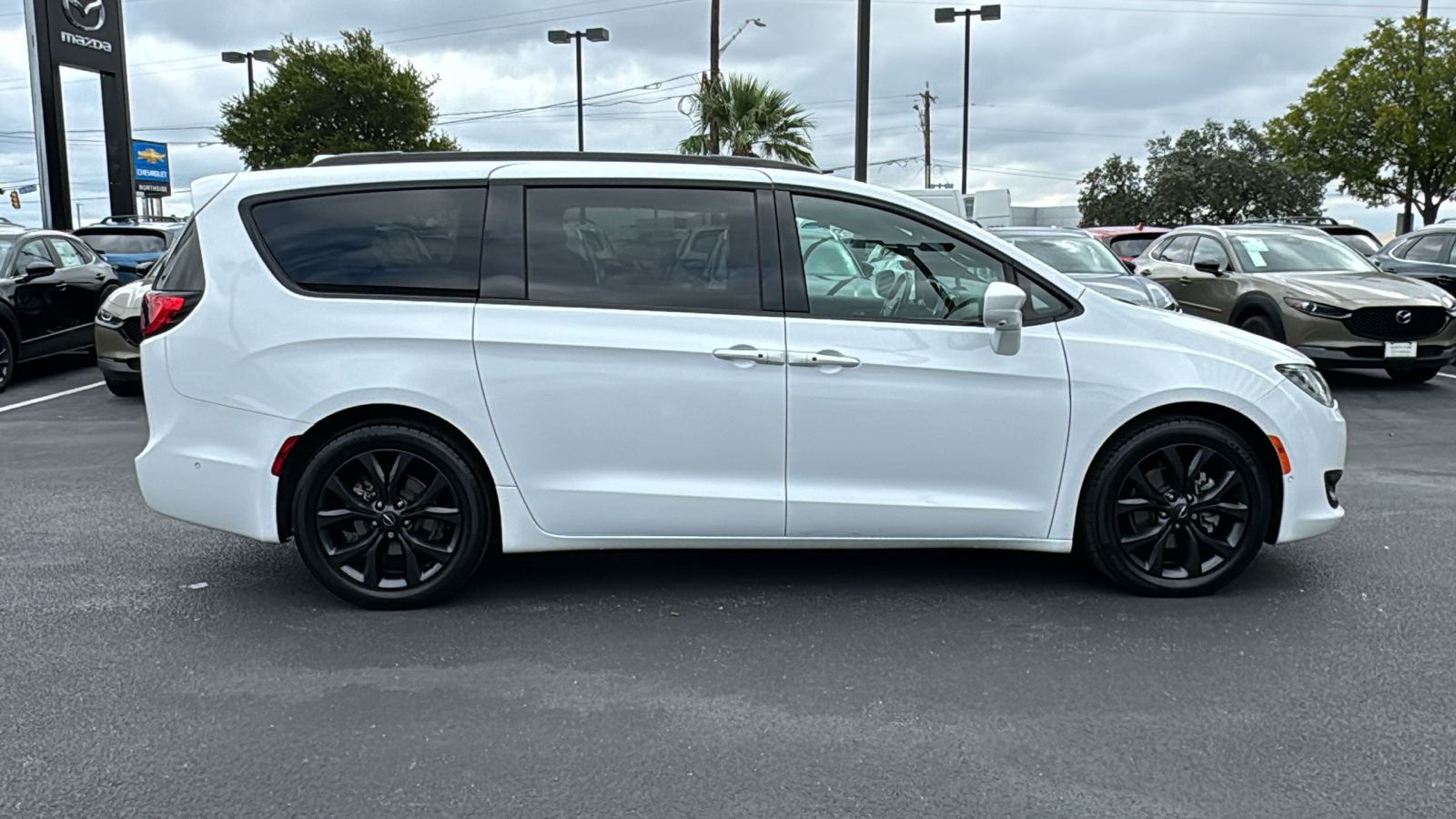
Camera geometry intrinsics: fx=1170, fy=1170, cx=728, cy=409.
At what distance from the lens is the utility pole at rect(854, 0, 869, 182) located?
15.0 m

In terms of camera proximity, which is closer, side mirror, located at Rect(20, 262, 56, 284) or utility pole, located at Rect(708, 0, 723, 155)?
side mirror, located at Rect(20, 262, 56, 284)

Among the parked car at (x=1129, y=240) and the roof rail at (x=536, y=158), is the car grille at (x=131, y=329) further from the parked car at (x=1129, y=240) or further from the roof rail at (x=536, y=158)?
the parked car at (x=1129, y=240)

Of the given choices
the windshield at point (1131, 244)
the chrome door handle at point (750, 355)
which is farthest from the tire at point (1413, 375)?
the chrome door handle at point (750, 355)

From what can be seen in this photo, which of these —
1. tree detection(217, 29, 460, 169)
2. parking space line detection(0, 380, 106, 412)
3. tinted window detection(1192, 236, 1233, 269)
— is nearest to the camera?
parking space line detection(0, 380, 106, 412)

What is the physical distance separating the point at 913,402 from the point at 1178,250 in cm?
1018

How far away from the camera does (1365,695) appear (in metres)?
3.63

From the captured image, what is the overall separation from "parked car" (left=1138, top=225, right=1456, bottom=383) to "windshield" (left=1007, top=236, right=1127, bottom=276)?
2.82ft

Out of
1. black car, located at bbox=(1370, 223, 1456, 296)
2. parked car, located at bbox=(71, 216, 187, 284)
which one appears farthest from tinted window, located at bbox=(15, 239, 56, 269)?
black car, located at bbox=(1370, 223, 1456, 296)

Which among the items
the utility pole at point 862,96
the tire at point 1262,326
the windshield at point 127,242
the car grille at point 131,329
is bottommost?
the tire at point 1262,326

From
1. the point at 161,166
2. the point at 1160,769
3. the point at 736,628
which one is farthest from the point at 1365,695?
the point at 161,166

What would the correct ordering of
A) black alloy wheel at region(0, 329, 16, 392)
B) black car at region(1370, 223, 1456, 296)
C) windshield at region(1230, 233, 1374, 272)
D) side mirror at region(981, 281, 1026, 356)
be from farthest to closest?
black car at region(1370, 223, 1456, 296) < windshield at region(1230, 233, 1374, 272) < black alloy wheel at region(0, 329, 16, 392) < side mirror at region(981, 281, 1026, 356)

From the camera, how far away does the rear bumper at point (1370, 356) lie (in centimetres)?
1033

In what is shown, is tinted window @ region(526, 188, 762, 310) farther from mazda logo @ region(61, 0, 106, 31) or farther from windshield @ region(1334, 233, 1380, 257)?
mazda logo @ region(61, 0, 106, 31)

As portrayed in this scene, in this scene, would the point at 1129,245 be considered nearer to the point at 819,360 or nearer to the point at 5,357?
the point at 5,357
